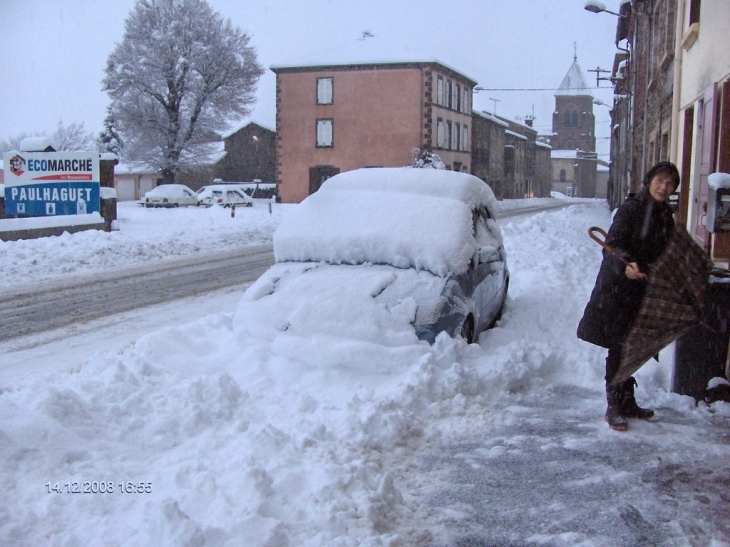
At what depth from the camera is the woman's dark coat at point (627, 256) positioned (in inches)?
185

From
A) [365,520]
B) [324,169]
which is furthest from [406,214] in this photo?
[324,169]

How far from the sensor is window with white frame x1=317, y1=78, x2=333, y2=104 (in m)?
46.6

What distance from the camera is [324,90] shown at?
46.7 metres

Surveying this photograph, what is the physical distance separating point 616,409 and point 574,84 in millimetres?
114274

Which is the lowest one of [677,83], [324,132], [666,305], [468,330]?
[468,330]

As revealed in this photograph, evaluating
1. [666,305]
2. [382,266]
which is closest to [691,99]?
[382,266]

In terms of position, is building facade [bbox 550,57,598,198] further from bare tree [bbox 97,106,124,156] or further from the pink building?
bare tree [bbox 97,106,124,156]

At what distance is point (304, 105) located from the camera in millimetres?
47156

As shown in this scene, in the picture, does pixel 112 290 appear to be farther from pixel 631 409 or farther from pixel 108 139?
pixel 108 139

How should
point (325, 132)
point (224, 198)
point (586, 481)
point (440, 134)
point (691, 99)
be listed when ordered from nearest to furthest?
point (586, 481) < point (691, 99) < point (224, 198) < point (325, 132) < point (440, 134)

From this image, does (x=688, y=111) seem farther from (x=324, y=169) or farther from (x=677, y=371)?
(x=324, y=169)

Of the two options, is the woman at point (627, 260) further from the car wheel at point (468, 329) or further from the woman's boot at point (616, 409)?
the car wheel at point (468, 329)

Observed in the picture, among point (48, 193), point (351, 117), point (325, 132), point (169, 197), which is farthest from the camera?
point (325, 132)

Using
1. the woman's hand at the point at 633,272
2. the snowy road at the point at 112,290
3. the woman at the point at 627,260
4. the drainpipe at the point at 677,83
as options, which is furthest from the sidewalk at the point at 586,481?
the drainpipe at the point at 677,83
